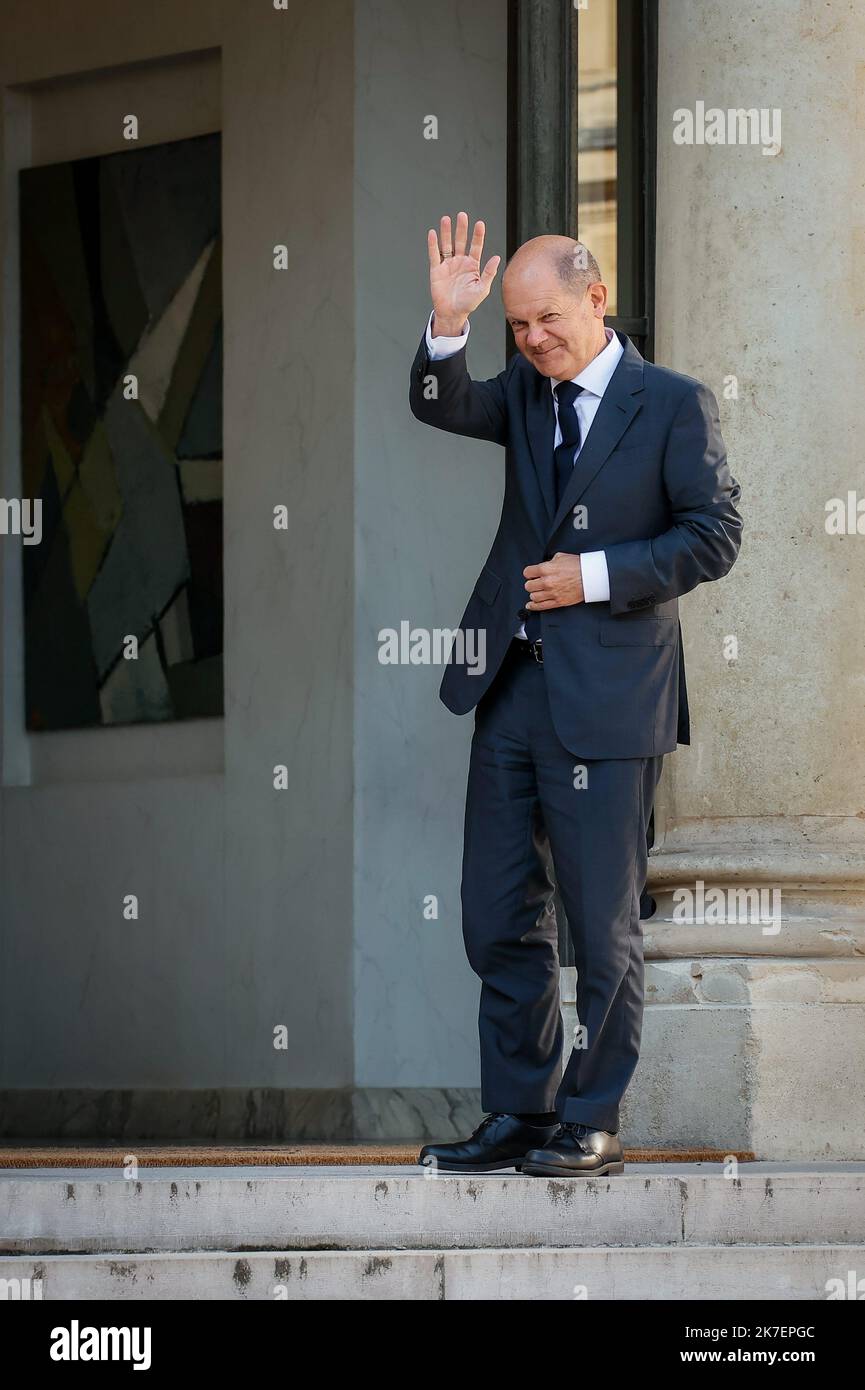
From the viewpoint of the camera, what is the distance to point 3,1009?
34.1 feet

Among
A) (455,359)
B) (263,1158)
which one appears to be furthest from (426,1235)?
(455,359)

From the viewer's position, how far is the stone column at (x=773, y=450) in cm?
633

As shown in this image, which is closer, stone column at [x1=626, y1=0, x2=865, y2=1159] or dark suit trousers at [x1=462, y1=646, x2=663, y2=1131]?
dark suit trousers at [x1=462, y1=646, x2=663, y2=1131]

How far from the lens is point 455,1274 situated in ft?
14.3

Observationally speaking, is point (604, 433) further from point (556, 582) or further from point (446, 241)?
point (446, 241)

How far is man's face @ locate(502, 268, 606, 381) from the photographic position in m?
4.86

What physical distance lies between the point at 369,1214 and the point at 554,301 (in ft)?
6.20

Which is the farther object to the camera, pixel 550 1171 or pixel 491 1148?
pixel 491 1148

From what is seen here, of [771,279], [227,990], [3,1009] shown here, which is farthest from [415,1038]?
[771,279]

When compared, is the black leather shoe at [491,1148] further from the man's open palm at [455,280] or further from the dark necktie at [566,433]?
the man's open palm at [455,280]

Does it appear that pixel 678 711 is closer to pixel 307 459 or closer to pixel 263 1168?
pixel 263 1168

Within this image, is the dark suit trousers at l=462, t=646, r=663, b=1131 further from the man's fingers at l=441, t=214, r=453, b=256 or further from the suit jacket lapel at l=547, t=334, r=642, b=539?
the man's fingers at l=441, t=214, r=453, b=256

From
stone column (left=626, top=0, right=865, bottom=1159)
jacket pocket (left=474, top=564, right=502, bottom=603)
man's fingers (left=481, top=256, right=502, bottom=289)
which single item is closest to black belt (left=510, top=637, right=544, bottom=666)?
jacket pocket (left=474, top=564, right=502, bottom=603)

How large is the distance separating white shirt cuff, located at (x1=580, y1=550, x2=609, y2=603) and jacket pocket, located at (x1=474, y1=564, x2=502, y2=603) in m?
0.27
